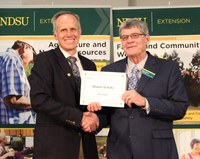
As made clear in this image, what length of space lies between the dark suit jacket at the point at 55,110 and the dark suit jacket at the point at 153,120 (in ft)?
1.07

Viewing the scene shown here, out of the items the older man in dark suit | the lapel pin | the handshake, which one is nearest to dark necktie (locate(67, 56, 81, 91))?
the older man in dark suit

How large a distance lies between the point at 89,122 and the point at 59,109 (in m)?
0.25

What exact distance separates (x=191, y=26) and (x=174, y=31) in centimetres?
23

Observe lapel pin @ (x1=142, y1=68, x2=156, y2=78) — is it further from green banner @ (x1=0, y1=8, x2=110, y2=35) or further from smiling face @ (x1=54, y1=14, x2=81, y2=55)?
green banner @ (x1=0, y1=8, x2=110, y2=35)

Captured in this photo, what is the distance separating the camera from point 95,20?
4293mm

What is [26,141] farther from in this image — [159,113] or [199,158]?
[159,113]

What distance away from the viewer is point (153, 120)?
2.37 meters

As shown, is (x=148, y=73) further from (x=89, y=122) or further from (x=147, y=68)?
(x=89, y=122)

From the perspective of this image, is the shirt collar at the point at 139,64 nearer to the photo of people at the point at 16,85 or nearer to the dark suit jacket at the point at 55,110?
the dark suit jacket at the point at 55,110

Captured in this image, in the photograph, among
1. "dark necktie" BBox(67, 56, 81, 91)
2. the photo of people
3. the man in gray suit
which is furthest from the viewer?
the photo of people

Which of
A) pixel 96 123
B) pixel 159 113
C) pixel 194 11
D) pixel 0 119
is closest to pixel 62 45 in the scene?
pixel 96 123

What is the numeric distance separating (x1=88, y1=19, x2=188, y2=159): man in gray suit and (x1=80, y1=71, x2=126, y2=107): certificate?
61 millimetres

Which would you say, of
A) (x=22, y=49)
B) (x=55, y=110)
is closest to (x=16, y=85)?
(x=22, y=49)

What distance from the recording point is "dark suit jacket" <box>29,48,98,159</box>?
239 centimetres
